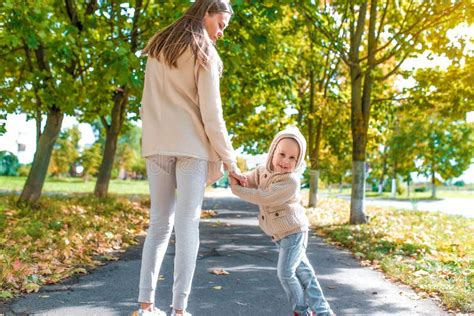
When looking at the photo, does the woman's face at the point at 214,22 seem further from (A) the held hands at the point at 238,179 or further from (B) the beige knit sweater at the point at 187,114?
(A) the held hands at the point at 238,179

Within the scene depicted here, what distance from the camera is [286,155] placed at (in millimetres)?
3500

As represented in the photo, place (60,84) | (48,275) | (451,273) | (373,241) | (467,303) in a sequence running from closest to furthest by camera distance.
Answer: (467,303)
(48,275)
(451,273)
(373,241)
(60,84)

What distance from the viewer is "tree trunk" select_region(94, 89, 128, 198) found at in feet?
46.3

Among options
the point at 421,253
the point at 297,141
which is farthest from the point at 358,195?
the point at 297,141

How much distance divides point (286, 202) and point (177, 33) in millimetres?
1372

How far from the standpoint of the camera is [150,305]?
10.8ft

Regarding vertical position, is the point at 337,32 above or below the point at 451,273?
above

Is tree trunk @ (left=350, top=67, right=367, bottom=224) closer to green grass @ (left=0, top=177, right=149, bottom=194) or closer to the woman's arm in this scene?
the woman's arm

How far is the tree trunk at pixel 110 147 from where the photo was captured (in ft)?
46.3

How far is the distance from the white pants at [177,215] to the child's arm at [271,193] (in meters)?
0.34

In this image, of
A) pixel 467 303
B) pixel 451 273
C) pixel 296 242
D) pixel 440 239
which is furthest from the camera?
pixel 440 239

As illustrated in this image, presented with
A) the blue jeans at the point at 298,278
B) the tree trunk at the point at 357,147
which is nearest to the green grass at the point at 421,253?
the tree trunk at the point at 357,147

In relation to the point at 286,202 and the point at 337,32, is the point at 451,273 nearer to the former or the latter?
the point at 286,202

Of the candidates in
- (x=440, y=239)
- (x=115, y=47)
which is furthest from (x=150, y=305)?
(x=440, y=239)
